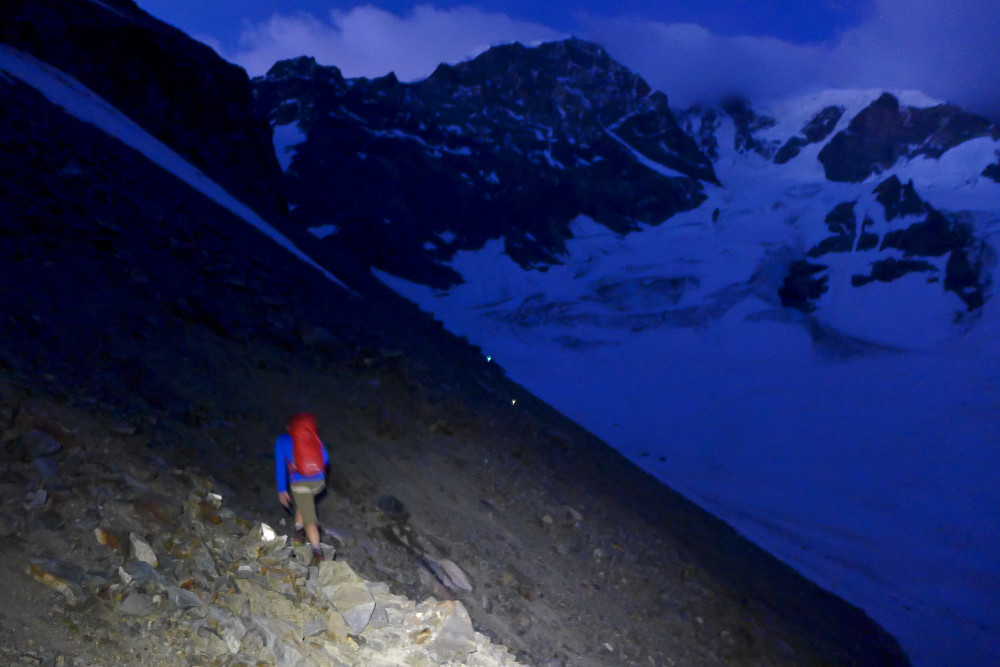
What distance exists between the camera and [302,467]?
20.0 ft

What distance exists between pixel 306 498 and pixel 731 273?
84.0m

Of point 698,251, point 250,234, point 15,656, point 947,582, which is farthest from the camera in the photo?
point 698,251

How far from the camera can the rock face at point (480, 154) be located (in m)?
84.2

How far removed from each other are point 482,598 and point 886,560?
85.5 ft

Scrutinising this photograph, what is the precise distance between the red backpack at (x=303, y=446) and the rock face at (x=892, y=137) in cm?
13457

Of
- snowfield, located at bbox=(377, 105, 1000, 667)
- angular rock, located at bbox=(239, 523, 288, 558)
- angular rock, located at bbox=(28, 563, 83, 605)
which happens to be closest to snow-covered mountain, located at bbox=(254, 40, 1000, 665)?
snowfield, located at bbox=(377, 105, 1000, 667)

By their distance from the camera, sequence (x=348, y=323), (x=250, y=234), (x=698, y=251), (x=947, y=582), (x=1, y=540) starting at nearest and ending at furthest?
(x=1, y=540)
(x=348, y=323)
(x=250, y=234)
(x=947, y=582)
(x=698, y=251)

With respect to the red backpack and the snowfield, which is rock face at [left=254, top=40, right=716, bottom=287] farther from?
the red backpack

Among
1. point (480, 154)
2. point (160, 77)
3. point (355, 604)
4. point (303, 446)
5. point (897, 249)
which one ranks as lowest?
A: point (355, 604)

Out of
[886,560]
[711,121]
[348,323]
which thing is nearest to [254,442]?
[348,323]

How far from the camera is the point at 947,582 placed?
26484 millimetres

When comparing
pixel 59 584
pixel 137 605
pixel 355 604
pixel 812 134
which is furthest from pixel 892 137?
pixel 59 584

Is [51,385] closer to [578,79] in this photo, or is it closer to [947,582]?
[947,582]

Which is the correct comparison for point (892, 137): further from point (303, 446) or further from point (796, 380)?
point (303, 446)
